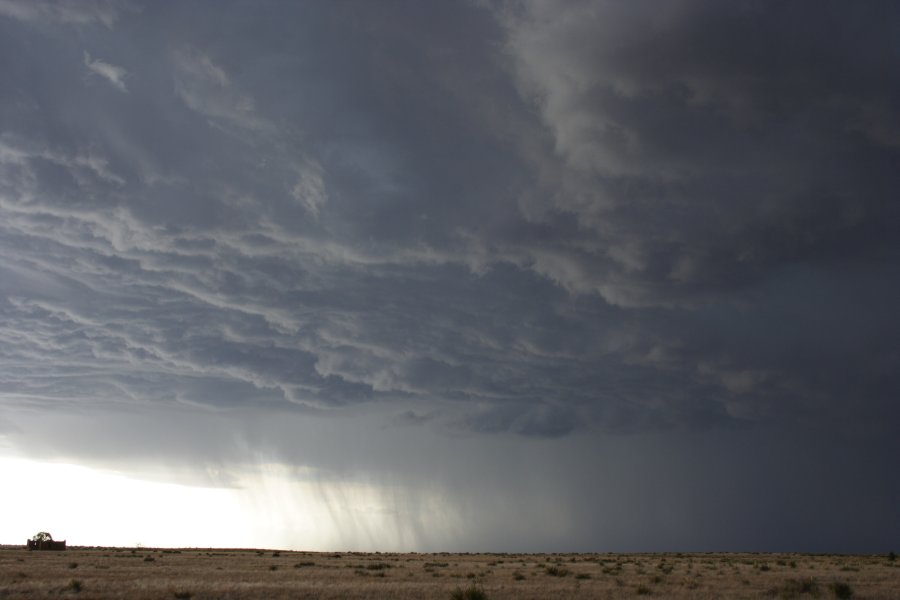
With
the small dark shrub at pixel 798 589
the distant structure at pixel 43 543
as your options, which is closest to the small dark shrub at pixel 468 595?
the small dark shrub at pixel 798 589

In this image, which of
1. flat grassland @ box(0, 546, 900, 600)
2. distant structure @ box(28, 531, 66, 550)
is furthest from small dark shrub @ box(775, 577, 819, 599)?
distant structure @ box(28, 531, 66, 550)

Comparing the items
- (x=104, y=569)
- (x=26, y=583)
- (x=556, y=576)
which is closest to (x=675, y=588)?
(x=556, y=576)

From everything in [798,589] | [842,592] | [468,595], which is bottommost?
[842,592]

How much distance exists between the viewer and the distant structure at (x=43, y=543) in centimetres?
8969

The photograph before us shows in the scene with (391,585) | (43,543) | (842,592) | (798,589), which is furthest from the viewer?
(43,543)

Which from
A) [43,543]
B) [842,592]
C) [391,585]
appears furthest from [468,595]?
[43,543]

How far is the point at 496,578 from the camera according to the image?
50375 millimetres

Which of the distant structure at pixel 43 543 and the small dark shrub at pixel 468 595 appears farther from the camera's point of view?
the distant structure at pixel 43 543

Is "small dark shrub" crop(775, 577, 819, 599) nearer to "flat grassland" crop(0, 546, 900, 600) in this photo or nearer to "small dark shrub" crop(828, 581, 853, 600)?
"flat grassland" crop(0, 546, 900, 600)

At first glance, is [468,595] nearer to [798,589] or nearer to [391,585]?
[391,585]

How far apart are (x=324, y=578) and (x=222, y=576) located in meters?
7.03

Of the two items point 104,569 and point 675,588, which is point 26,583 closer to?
point 104,569

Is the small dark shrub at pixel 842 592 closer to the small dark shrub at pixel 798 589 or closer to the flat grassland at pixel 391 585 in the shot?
the flat grassland at pixel 391 585

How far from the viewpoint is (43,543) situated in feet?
298
